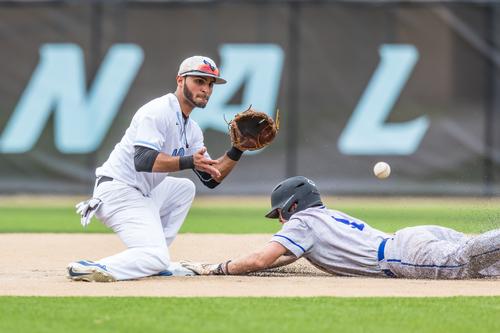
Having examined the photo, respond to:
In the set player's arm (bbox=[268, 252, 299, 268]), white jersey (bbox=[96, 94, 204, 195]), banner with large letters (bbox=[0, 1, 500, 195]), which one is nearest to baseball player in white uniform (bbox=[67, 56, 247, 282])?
white jersey (bbox=[96, 94, 204, 195])

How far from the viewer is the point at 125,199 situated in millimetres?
7609

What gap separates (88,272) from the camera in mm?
6934

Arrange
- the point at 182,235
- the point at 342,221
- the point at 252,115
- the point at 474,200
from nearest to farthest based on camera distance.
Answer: the point at 342,221 → the point at 252,115 → the point at 182,235 → the point at 474,200

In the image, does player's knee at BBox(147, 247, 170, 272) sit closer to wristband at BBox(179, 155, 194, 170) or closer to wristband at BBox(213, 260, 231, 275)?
wristband at BBox(213, 260, 231, 275)

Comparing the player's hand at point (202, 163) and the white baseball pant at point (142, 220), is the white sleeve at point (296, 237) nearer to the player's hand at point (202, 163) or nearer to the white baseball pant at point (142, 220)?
the player's hand at point (202, 163)

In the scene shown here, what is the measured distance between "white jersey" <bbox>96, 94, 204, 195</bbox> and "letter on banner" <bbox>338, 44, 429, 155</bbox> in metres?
8.80

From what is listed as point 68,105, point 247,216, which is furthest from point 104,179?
point 68,105

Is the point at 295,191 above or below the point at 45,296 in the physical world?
above

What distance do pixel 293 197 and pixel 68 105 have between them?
9634 mm

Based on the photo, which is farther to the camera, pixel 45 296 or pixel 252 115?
pixel 252 115

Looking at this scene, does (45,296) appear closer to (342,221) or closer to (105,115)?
(342,221)

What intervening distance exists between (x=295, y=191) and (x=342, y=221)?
15.0 inches

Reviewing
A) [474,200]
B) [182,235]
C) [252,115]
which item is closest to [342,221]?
[252,115]
